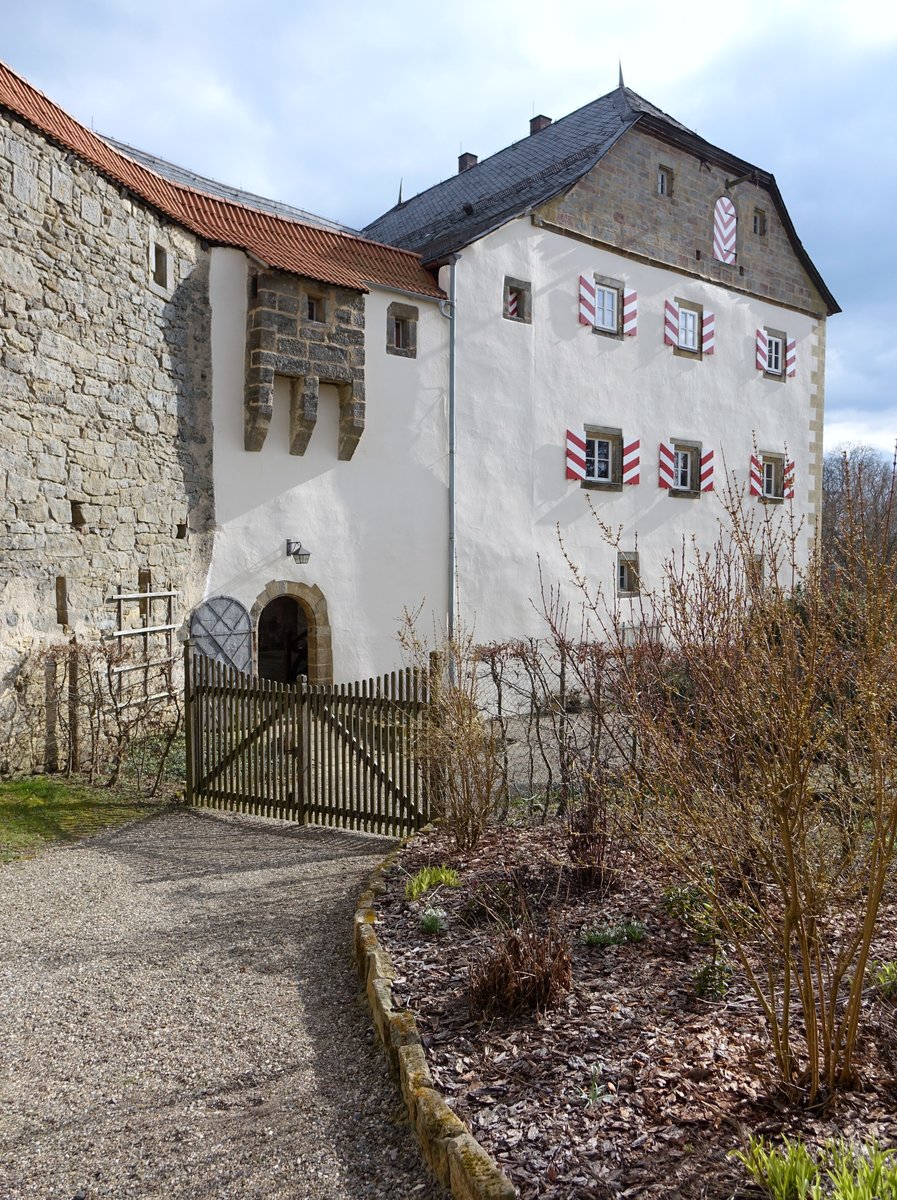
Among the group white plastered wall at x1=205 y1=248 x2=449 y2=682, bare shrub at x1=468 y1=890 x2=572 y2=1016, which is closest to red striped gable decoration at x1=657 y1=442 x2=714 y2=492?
white plastered wall at x1=205 y1=248 x2=449 y2=682

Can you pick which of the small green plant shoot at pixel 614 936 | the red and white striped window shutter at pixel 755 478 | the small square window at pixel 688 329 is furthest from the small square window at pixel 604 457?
the small green plant shoot at pixel 614 936

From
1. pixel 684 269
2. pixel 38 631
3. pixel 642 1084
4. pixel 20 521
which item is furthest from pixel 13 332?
pixel 684 269

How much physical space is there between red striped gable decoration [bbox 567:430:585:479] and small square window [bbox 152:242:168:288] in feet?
24.9

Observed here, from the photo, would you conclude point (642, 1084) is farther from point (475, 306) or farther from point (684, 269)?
point (684, 269)

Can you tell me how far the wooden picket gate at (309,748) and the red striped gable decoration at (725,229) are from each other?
48.9 ft

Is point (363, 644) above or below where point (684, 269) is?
below

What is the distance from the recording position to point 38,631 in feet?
29.6

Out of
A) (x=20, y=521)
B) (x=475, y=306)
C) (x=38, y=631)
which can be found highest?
(x=475, y=306)

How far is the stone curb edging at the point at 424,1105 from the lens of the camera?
8.80 ft

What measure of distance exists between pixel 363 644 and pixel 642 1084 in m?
10.5

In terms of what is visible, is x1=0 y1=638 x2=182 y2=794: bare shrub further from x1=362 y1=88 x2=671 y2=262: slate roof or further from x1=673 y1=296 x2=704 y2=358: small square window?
x1=673 y1=296 x2=704 y2=358: small square window

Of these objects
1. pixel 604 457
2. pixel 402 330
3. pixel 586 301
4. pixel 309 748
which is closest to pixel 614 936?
pixel 309 748

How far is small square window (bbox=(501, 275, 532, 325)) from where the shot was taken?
1541 cm

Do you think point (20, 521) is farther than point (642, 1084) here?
Yes
